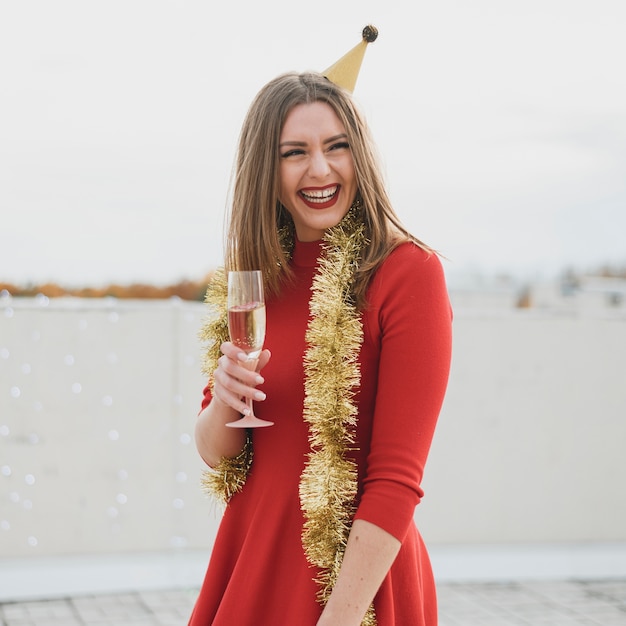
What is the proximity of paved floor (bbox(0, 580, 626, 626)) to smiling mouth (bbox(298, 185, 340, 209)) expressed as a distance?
2818mm

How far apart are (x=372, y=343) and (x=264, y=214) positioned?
34 centimetres

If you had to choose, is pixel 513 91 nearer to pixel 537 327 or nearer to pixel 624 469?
pixel 537 327

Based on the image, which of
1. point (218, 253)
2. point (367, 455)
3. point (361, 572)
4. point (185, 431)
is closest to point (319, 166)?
point (367, 455)

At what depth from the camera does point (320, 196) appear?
1.51 meters

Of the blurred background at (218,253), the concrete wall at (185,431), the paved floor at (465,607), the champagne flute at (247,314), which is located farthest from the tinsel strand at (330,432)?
the concrete wall at (185,431)

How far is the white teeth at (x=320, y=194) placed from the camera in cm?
150

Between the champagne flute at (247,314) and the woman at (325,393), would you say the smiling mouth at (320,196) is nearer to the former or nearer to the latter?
the woman at (325,393)

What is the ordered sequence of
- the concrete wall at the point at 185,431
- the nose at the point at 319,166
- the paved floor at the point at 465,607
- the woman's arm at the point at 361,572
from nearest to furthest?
the woman's arm at the point at 361,572
the nose at the point at 319,166
the paved floor at the point at 465,607
the concrete wall at the point at 185,431

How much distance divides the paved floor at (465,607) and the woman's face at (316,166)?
9.22 ft

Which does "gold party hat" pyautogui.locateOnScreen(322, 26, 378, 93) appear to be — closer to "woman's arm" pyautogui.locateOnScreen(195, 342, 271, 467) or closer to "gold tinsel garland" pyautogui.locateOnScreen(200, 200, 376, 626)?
"gold tinsel garland" pyautogui.locateOnScreen(200, 200, 376, 626)

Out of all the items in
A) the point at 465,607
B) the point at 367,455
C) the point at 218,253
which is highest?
the point at 218,253

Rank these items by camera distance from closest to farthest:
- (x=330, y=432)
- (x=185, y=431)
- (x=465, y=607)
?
(x=330, y=432) → (x=465, y=607) → (x=185, y=431)

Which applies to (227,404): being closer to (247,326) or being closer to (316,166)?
(247,326)

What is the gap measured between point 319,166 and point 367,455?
493 millimetres
